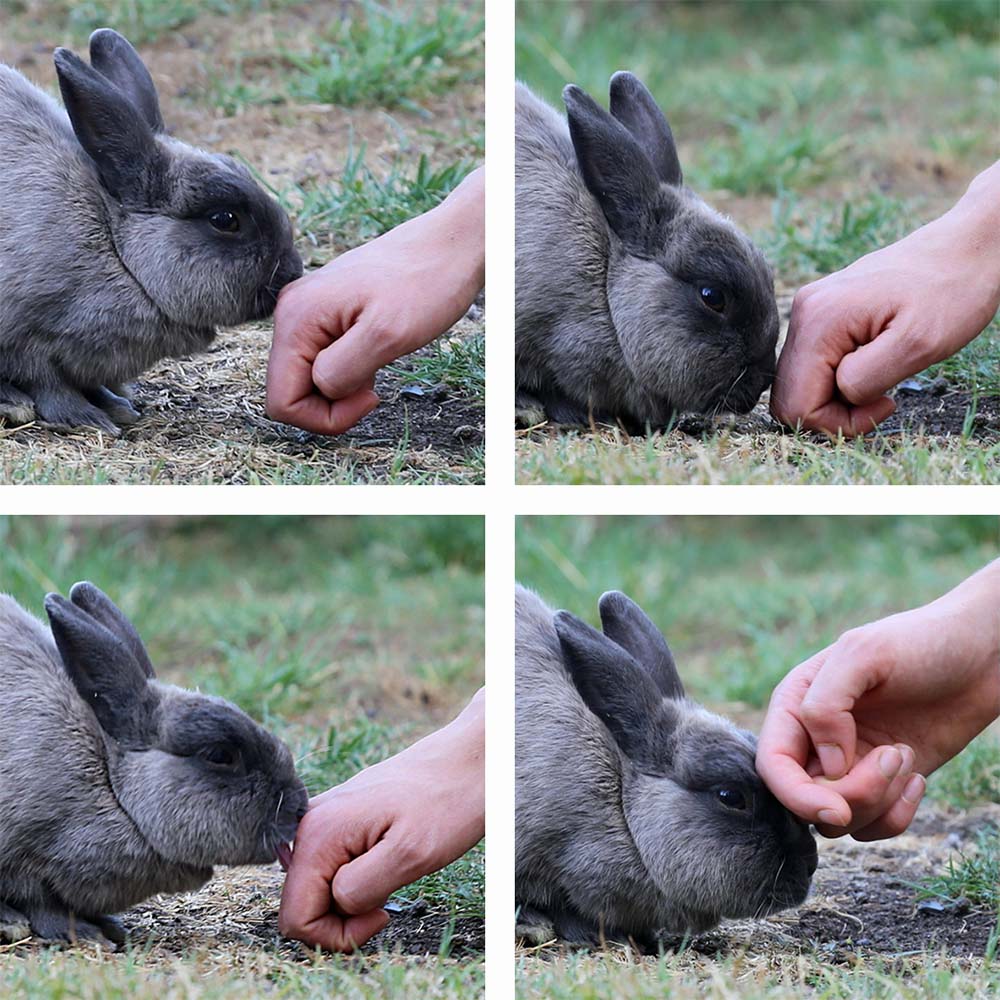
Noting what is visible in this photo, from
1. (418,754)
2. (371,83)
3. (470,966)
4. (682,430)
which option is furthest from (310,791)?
(371,83)

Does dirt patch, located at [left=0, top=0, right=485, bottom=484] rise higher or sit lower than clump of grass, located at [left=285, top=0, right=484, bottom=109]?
lower

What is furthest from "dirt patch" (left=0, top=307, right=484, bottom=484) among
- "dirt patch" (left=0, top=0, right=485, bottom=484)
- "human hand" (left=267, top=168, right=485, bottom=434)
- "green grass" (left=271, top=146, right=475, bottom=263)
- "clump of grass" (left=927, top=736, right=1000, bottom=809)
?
"clump of grass" (left=927, top=736, right=1000, bottom=809)

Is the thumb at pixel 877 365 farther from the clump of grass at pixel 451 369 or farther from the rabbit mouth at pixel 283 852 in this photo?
the rabbit mouth at pixel 283 852

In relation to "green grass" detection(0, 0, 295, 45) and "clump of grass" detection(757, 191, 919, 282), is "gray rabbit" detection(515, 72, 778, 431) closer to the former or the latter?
"clump of grass" detection(757, 191, 919, 282)

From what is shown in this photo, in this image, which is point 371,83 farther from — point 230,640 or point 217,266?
point 230,640

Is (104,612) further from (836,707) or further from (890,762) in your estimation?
(890,762)

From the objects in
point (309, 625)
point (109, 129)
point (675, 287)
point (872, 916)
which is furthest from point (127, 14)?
point (872, 916)
